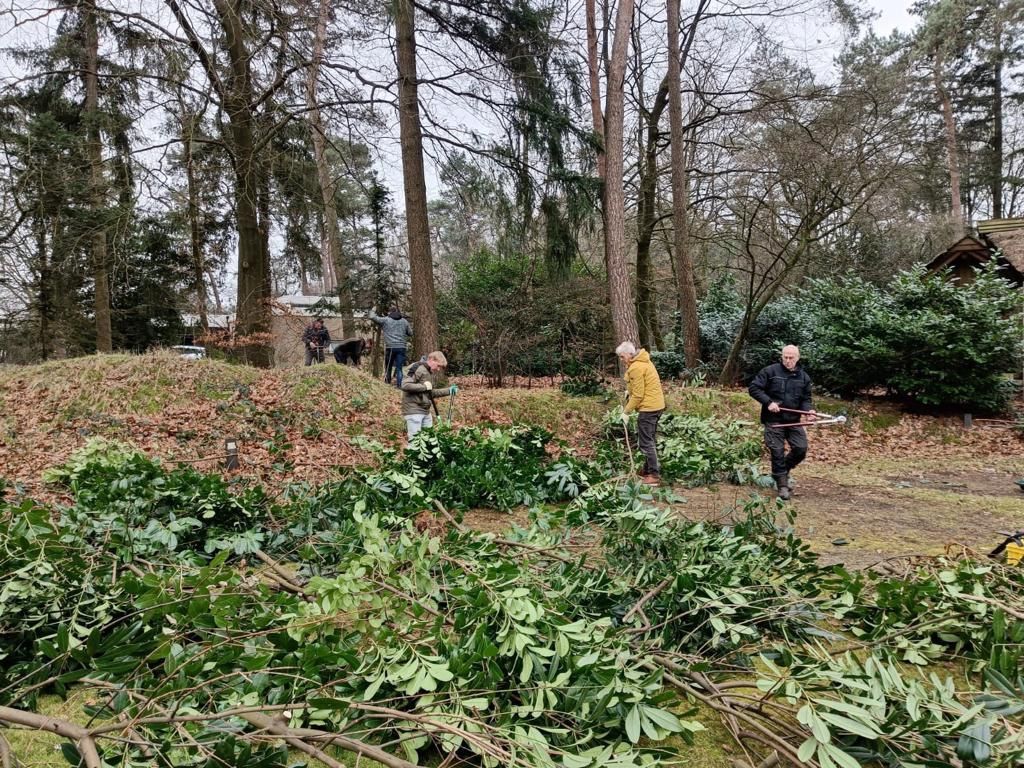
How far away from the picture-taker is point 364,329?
42.6 feet

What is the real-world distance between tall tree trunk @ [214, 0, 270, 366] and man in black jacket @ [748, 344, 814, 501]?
27.5 ft

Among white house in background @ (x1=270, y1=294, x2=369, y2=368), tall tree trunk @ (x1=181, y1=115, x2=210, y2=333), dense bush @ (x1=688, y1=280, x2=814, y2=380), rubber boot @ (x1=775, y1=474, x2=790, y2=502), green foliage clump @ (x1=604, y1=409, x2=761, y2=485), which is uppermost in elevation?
tall tree trunk @ (x1=181, y1=115, x2=210, y2=333)

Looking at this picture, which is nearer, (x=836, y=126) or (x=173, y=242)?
(x=836, y=126)

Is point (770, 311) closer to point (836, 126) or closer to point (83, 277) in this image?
point (836, 126)

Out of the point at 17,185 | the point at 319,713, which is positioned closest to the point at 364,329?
the point at 17,185

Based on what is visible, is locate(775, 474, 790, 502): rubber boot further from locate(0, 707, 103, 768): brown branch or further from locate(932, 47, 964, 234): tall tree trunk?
locate(932, 47, 964, 234): tall tree trunk

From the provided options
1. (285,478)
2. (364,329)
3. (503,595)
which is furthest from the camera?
(364,329)

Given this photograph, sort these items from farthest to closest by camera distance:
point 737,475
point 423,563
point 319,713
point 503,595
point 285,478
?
point 737,475 < point 285,478 < point 423,563 < point 503,595 < point 319,713

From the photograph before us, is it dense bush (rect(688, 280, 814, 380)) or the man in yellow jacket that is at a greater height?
dense bush (rect(688, 280, 814, 380))

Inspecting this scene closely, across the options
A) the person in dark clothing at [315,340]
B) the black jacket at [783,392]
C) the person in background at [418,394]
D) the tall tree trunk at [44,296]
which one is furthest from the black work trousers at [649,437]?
the tall tree trunk at [44,296]

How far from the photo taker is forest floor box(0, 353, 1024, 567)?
5.36 m

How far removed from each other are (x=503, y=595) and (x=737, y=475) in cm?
523

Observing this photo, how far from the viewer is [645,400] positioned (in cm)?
648

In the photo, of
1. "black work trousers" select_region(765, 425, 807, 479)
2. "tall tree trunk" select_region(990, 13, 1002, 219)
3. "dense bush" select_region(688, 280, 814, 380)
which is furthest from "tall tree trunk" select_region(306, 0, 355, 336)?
"tall tree trunk" select_region(990, 13, 1002, 219)
